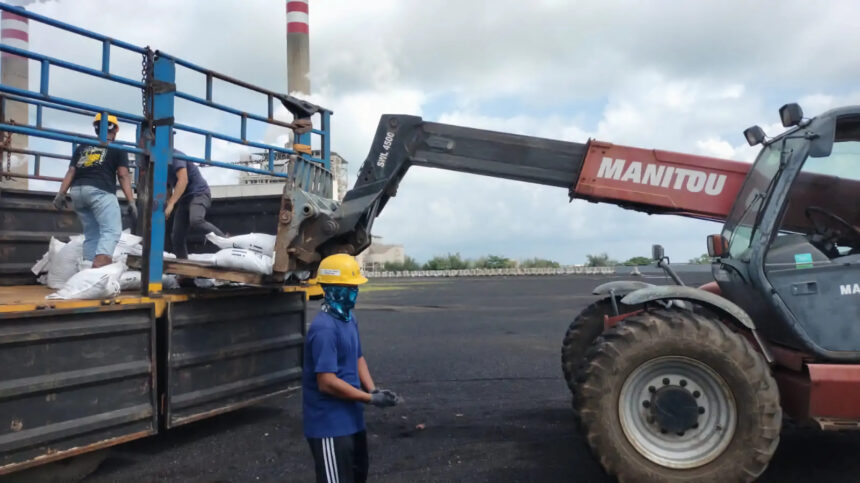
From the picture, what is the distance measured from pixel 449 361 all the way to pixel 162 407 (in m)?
4.59

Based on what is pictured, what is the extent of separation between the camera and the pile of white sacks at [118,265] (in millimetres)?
4656

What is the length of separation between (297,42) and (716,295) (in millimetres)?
27758

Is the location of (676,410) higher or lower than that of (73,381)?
lower

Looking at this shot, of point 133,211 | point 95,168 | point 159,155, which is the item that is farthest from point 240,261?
point 133,211

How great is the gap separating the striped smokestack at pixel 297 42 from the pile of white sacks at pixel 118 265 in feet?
80.3

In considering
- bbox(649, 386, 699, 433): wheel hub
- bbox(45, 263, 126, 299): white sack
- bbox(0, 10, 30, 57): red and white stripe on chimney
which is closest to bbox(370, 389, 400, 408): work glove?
bbox(649, 386, 699, 433): wheel hub

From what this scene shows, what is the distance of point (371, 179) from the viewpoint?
17.9 ft

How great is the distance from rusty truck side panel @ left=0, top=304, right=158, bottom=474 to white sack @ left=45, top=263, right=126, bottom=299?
21cm

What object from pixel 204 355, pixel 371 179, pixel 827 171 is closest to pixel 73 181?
pixel 204 355

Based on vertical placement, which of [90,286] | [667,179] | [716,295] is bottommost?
[716,295]

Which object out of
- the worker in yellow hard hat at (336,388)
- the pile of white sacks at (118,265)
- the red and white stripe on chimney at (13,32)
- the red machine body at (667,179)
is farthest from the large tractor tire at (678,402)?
the red and white stripe on chimney at (13,32)

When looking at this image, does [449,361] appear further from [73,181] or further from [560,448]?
[73,181]

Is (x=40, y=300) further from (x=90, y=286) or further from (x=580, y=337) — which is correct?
(x=580, y=337)

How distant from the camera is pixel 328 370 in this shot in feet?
10.5
